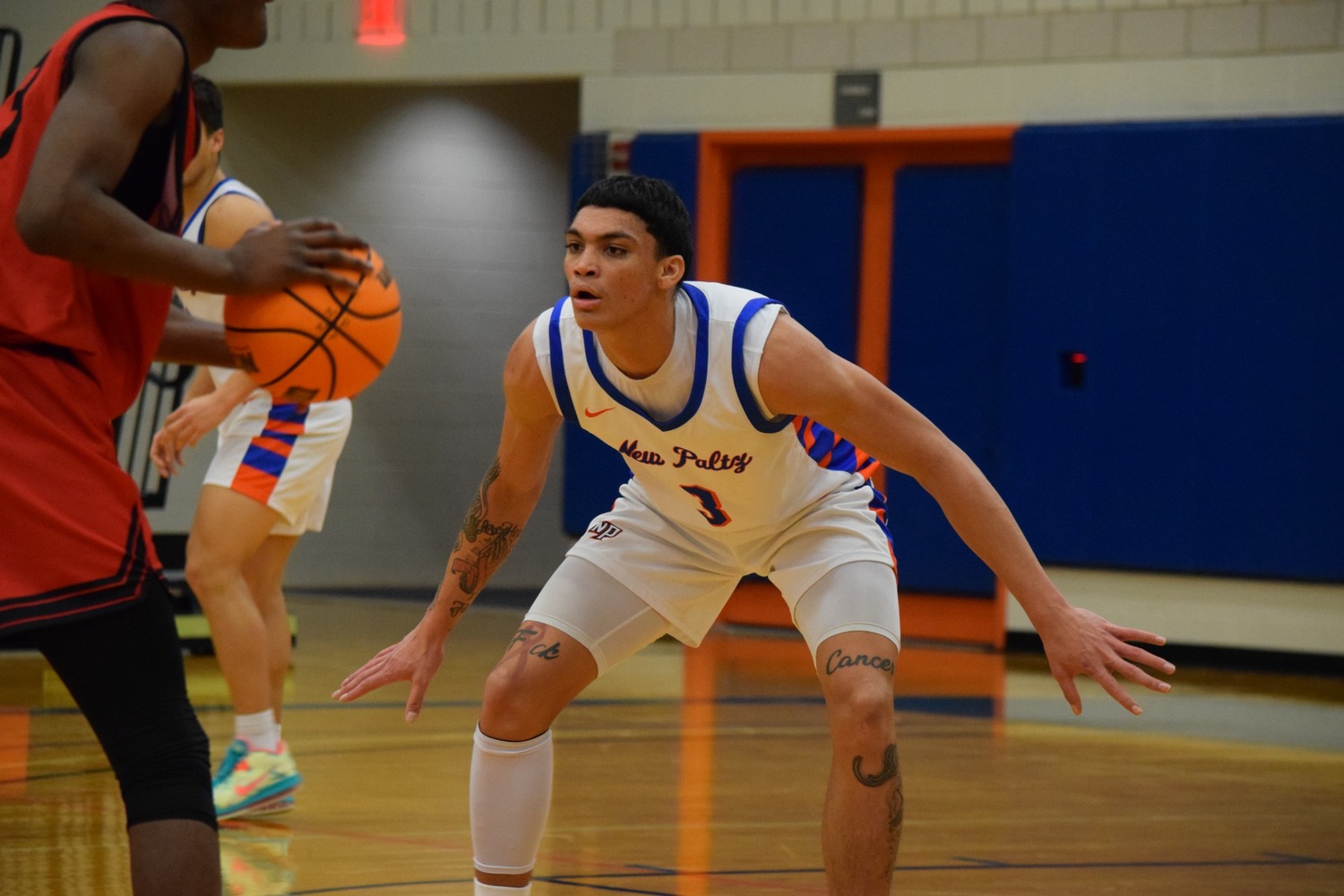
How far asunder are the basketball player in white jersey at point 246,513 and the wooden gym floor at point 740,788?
0.20 m

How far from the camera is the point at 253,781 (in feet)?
13.8

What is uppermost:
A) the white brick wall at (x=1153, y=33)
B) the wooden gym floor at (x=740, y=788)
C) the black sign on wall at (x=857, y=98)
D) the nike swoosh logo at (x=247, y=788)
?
the white brick wall at (x=1153, y=33)

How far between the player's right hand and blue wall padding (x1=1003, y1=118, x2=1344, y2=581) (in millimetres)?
6362

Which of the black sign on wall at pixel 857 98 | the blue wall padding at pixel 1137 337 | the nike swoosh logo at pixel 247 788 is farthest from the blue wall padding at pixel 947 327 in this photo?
the nike swoosh logo at pixel 247 788

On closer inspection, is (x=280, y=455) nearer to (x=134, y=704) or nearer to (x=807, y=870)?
(x=807, y=870)

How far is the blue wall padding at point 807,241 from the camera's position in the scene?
8.63 metres

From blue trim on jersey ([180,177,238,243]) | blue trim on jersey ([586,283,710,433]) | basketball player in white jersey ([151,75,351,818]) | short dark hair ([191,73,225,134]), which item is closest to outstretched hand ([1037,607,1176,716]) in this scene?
blue trim on jersey ([586,283,710,433])

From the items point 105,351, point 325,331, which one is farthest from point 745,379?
point 105,351

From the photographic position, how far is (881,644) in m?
2.93

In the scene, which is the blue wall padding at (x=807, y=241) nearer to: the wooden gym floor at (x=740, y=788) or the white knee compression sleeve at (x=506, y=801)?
the wooden gym floor at (x=740, y=788)

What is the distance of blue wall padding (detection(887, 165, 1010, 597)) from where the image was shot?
8359 millimetres

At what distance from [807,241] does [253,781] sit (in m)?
5.25

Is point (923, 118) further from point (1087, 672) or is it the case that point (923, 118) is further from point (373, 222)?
point (1087, 672)

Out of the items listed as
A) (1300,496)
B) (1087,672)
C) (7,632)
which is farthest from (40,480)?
(1300,496)
